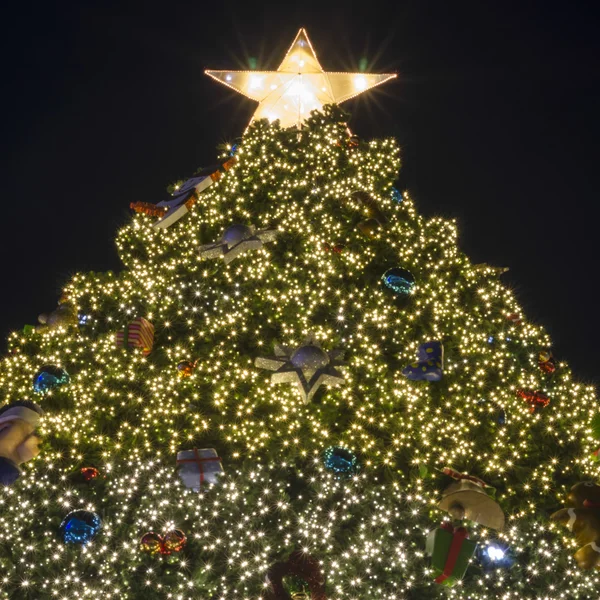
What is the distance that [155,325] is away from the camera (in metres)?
5.64

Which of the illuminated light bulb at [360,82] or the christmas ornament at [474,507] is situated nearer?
the christmas ornament at [474,507]

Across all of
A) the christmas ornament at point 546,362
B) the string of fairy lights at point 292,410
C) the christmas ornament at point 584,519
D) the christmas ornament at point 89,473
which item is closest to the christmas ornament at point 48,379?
the string of fairy lights at point 292,410

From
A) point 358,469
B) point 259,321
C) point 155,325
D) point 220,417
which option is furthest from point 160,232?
point 358,469

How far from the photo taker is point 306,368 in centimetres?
473

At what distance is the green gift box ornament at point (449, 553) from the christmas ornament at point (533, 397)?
203 centimetres

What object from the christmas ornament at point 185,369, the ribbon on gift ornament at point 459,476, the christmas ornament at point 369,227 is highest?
the christmas ornament at point 369,227

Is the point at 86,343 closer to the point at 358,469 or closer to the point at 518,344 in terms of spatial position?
the point at 358,469

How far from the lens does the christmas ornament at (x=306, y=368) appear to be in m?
4.73

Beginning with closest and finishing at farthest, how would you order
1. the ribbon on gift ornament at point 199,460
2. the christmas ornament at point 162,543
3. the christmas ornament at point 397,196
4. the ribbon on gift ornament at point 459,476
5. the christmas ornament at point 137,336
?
the christmas ornament at point 162,543
the ribbon on gift ornament at point 199,460
the ribbon on gift ornament at point 459,476
the christmas ornament at point 137,336
the christmas ornament at point 397,196

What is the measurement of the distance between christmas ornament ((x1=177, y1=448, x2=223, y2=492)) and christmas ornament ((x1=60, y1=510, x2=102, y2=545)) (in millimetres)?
783

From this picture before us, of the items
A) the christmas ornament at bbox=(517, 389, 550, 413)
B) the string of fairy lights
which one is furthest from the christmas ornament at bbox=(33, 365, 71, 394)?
the christmas ornament at bbox=(517, 389, 550, 413)

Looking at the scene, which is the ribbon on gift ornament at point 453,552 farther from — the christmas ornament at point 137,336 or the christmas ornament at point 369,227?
the christmas ornament at point 137,336

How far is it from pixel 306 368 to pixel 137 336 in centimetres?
181

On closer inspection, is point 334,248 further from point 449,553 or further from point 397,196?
point 449,553
